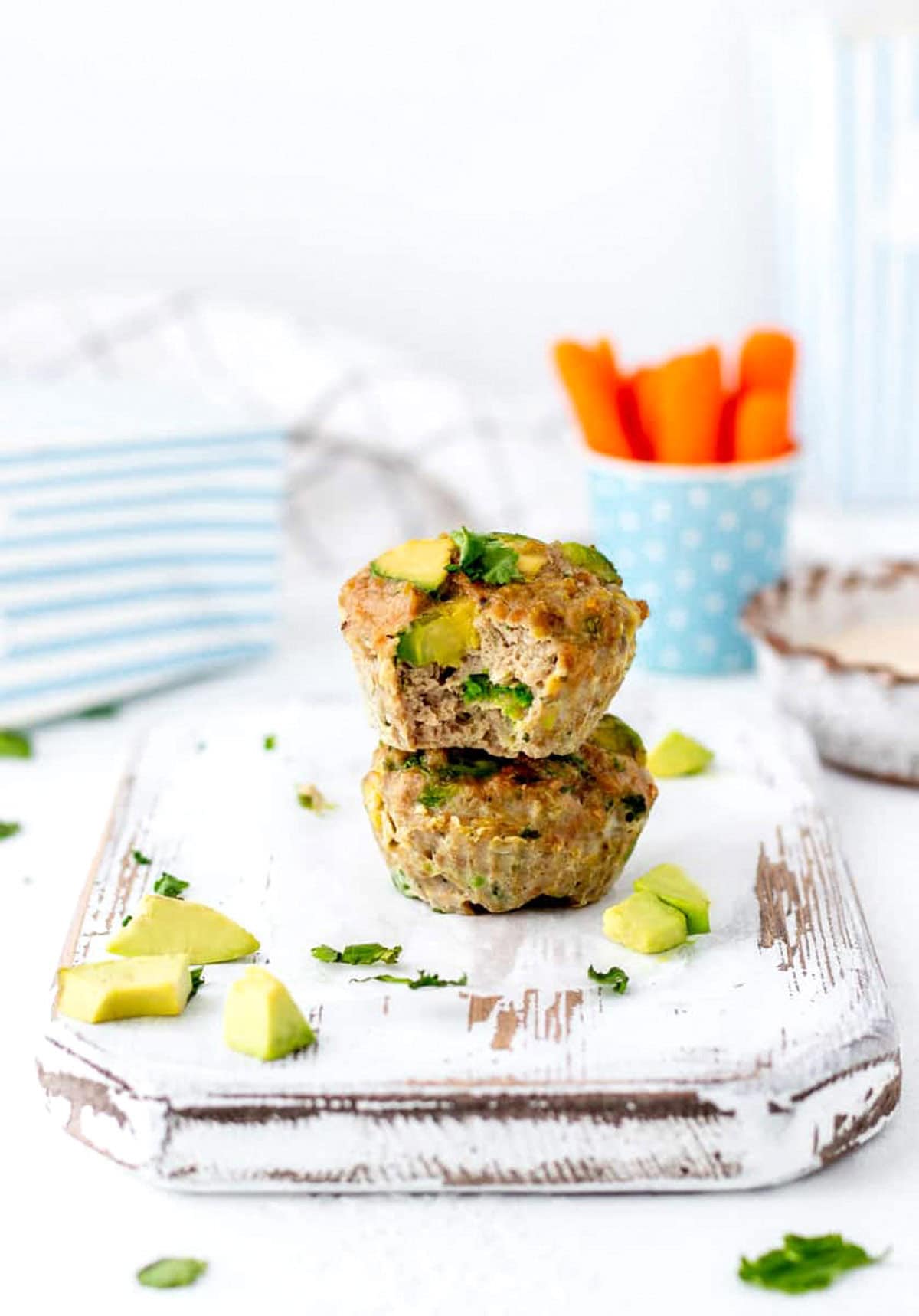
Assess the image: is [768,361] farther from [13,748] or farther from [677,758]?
[13,748]

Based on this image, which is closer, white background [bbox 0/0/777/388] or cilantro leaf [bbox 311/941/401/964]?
cilantro leaf [bbox 311/941/401/964]

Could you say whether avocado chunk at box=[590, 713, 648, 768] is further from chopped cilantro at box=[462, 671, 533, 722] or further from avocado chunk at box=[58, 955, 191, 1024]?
avocado chunk at box=[58, 955, 191, 1024]

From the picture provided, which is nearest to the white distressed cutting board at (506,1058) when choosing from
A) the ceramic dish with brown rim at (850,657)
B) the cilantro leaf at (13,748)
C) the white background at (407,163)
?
the ceramic dish with brown rim at (850,657)

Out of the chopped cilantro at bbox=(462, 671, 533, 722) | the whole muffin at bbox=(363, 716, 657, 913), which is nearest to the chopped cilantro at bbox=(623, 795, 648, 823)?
the whole muffin at bbox=(363, 716, 657, 913)

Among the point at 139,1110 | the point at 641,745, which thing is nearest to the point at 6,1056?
the point at 139,1110

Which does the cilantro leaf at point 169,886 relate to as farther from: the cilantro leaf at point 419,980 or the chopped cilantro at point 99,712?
the chopped cilantro at point 99,712

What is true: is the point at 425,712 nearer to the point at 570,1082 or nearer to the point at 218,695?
the point at 570,1082
